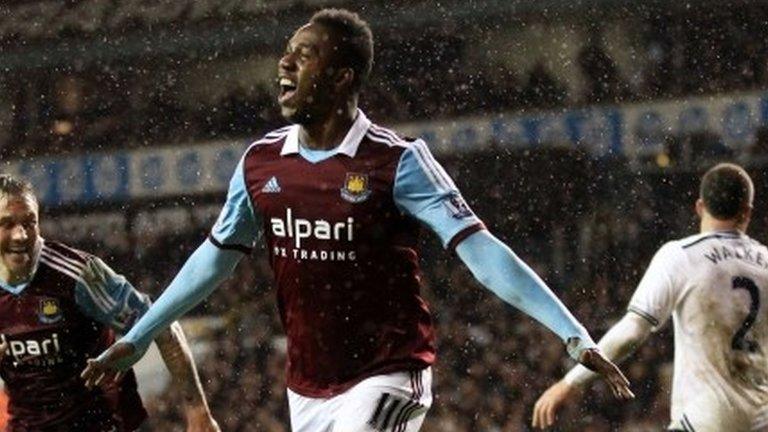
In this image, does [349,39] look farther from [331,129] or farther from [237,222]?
[237,222]

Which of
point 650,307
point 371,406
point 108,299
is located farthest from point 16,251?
point 650,307

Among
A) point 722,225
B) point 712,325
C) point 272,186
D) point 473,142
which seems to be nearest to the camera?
point 272,186

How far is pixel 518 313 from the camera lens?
45.1ft

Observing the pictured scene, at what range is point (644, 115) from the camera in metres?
14.0

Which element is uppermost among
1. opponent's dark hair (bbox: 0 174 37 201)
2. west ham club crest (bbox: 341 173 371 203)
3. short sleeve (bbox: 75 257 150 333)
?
west ham club crest (bbox: 341 173 371 203)

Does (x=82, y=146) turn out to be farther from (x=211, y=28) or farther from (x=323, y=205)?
(x=323, y=205)

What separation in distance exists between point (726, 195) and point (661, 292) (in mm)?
403

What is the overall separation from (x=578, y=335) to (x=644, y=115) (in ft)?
34.1

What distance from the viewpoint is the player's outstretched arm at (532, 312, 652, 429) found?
17.0 ft

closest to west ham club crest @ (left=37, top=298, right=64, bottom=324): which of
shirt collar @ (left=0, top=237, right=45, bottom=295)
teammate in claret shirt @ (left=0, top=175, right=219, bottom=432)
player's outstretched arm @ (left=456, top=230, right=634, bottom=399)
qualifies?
teammate in claret shirt @ (left=0, top=175, right=219, bottom=432)

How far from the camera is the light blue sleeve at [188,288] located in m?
4.41

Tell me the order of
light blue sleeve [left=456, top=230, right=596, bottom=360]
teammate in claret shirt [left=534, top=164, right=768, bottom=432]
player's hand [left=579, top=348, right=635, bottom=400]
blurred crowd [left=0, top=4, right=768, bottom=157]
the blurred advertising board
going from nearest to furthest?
player's hand [left=579, top=348, right=635, bottom=400] < light blue sleeve [left=456, top=230, right=596, bottom=360] < teammate in claret shirt [left=534, top=164, right=768, bottom=432] < the blurred advertising board < blurred crowd [left=0, top=4, right=768, bottom=157]

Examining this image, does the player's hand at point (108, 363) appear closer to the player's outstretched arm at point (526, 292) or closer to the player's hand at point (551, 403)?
the player's outstretched arm at point (526, 292)

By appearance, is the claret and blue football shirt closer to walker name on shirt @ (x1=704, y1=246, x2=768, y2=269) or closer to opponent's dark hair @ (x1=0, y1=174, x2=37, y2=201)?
opponent's dark hair @ (x1=0, y1=174, x2=37, y2=201)
